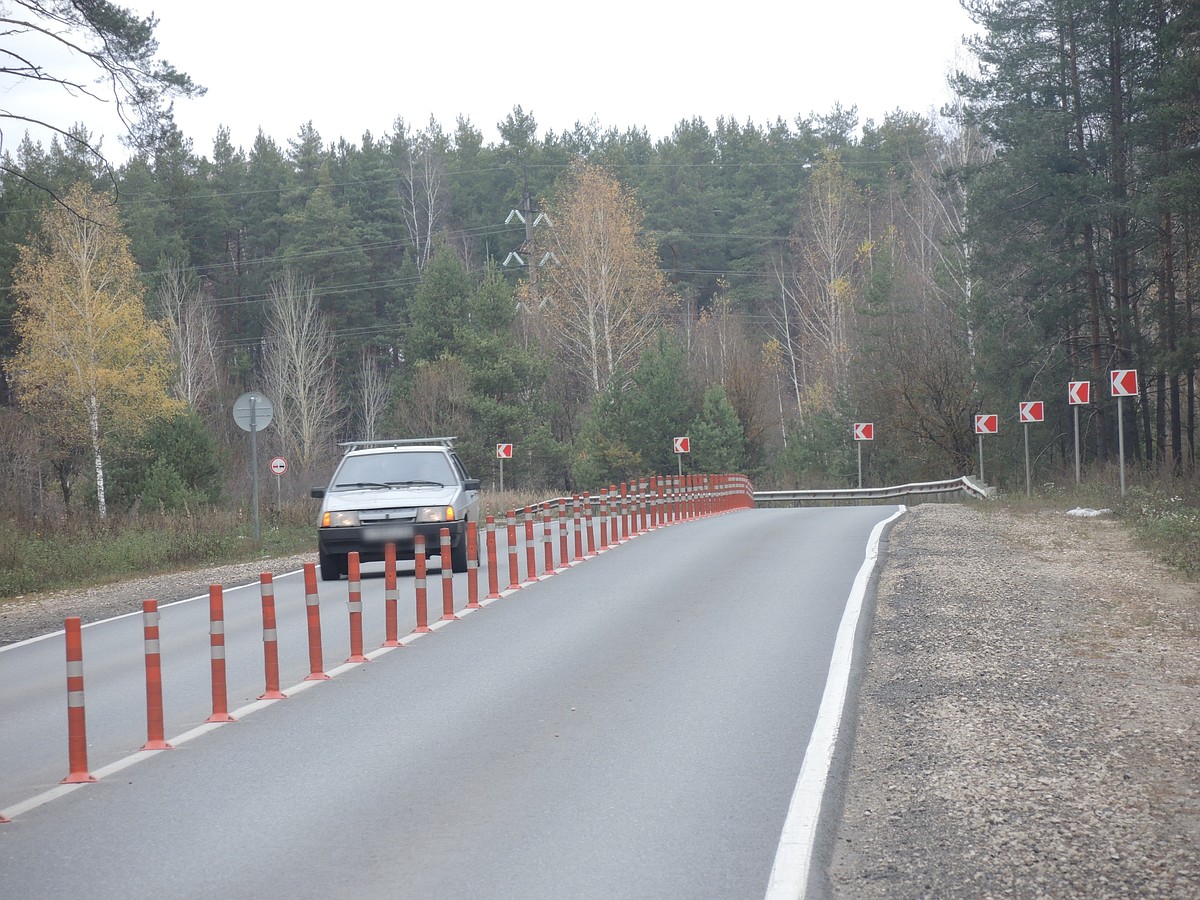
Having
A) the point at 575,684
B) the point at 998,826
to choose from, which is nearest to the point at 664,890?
the point at 998,826

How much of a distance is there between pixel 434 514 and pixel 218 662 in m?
9.31

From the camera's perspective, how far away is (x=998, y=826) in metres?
6.34

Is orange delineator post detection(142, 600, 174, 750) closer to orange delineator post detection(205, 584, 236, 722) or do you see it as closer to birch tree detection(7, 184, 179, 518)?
orange delineator post detection(205, 584, 236, 722)

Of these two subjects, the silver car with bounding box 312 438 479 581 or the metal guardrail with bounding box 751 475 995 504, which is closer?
the silver car with bounding box 312 438 479 581

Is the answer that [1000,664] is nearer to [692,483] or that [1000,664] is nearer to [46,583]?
[46,583]

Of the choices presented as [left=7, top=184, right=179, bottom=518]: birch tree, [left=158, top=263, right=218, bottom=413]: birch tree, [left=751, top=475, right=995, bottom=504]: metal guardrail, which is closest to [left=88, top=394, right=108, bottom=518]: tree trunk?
[left=7, top=184, right=179, bottom=518]: birch tree

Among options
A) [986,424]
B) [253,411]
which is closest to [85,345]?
[253,411]

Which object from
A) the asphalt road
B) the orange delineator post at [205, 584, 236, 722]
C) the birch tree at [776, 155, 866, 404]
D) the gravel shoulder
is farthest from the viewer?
the birch tree at [776, 155, 866, 404]

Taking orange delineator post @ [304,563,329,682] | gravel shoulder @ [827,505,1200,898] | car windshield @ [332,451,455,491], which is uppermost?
car windshield @ [332,451,455,491]

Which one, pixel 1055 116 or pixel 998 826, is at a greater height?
pixel 1055 116

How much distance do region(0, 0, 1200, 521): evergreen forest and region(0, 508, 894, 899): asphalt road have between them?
1093cm

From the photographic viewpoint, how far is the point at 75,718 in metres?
7.77

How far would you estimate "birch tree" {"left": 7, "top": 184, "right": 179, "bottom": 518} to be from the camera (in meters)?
54.6

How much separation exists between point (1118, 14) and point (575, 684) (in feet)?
106
